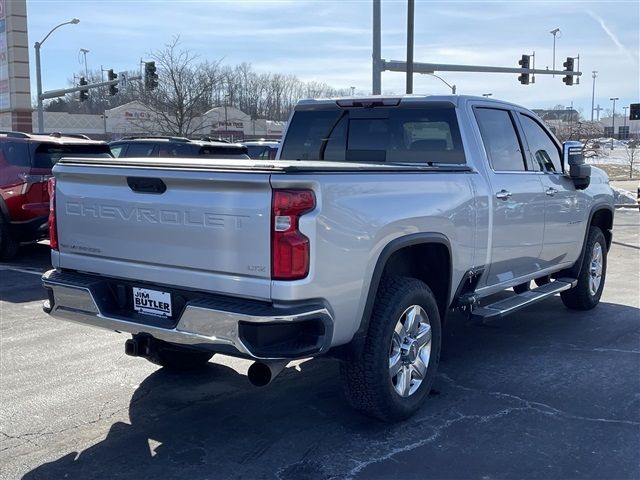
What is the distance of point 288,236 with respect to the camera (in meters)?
3.69

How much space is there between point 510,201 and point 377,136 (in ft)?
3.99

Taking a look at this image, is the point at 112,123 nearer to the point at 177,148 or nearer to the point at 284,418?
the point at 177,148

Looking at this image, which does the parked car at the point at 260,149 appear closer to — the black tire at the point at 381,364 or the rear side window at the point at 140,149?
the rear side window at the point at 140,149

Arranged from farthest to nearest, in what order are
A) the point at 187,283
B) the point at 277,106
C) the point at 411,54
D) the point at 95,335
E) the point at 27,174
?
the point at 277,106, the point at 411,54, the point at 27,174, the point at 95,335, the point at 187,283

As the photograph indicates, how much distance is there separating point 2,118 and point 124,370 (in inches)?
1061

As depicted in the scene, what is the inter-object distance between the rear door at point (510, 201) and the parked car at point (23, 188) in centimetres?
691

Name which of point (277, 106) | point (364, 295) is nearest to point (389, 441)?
point (364, 295)

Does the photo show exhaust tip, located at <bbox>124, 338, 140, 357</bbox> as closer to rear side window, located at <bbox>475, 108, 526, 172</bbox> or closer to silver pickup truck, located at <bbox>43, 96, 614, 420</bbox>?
silver pickup truck, located at <bbox>43, 96, 614, 420</bbox>

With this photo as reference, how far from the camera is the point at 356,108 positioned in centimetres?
605

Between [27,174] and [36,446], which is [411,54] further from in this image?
[36,446]

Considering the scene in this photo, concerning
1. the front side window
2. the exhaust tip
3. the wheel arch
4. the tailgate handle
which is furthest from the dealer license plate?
the front side window

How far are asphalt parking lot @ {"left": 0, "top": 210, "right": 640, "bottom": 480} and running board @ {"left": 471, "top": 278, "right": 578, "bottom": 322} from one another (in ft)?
1.64

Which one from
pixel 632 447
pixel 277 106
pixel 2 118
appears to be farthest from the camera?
pixel 277 106

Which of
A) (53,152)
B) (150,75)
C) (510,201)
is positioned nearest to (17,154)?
(53,152)
